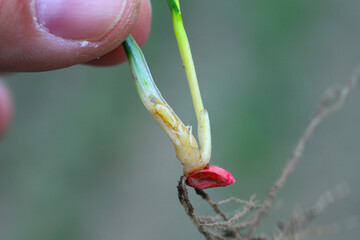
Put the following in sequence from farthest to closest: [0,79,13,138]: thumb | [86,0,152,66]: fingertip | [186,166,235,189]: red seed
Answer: [0,79,13,138]: thumb
[86,0,152,66]: fingertip
[186,166,235,189]: red seed

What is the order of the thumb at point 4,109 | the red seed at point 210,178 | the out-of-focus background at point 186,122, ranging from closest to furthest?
the red seed at point 210,178 → the thumb at point 4,109 → the out-of-focus background at point 186,122

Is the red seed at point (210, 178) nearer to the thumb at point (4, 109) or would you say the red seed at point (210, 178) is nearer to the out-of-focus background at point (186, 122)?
the out-of-focus background at point (186, 122)

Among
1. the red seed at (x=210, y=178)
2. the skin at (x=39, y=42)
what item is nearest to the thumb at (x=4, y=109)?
the skin at (x=39, y=42)

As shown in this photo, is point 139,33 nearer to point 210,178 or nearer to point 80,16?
point 80,16

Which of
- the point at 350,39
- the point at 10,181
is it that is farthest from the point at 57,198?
the point at 350,39

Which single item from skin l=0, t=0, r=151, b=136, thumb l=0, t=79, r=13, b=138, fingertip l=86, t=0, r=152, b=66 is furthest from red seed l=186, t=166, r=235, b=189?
thumb l=0, t=79, r=13, b=138

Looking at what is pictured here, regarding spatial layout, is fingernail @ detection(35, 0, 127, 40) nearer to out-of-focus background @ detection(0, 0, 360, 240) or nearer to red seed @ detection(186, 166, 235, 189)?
red seed @ detection(186, 166, 235, 189)

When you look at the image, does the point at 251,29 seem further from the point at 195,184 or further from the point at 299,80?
the point at 195,184
